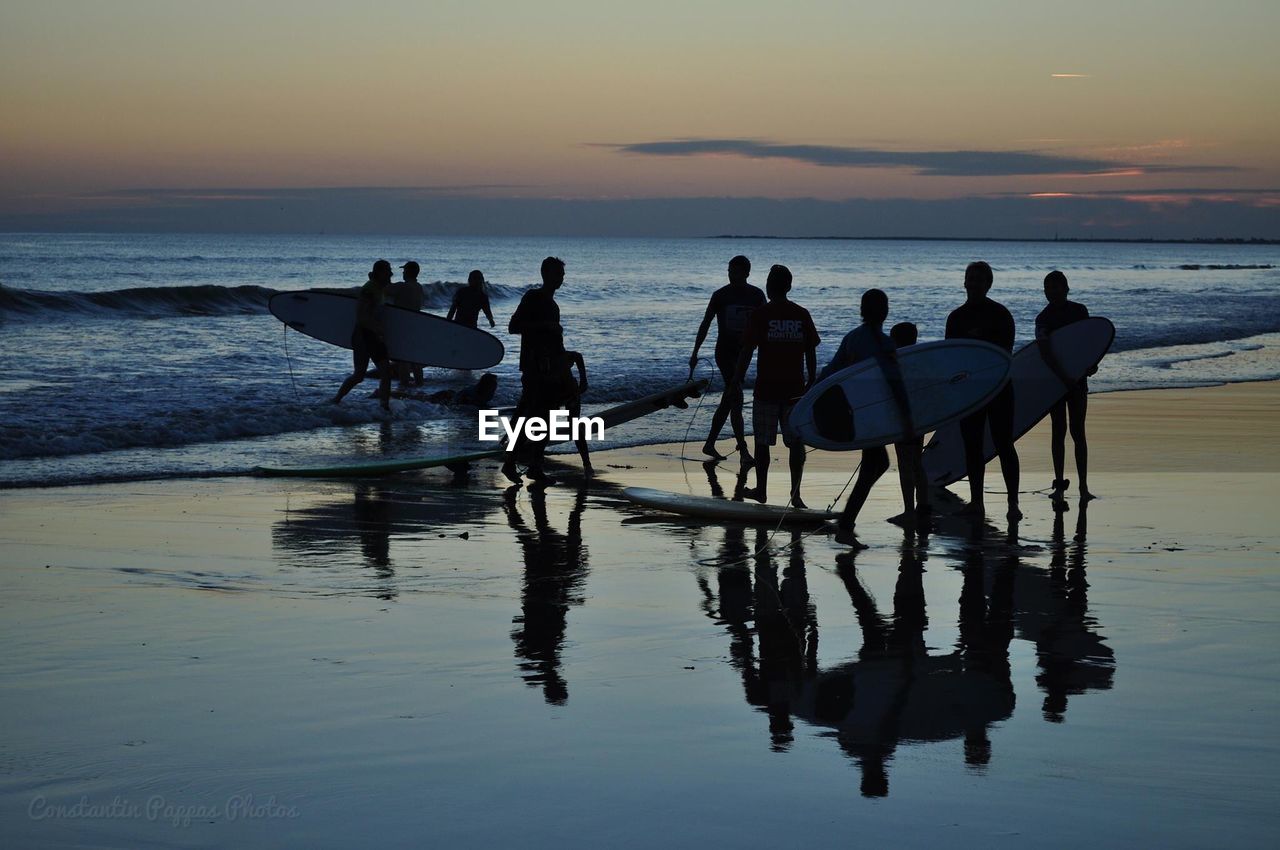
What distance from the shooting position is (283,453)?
1159cm

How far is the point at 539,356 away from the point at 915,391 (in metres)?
3.13

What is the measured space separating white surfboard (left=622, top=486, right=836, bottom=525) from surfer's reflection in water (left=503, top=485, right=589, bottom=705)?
19.4 inches

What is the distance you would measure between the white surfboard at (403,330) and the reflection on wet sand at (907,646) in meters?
8.27

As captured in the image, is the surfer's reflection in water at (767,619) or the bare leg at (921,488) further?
the bare leg at (921,488)

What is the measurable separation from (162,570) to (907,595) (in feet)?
12.6

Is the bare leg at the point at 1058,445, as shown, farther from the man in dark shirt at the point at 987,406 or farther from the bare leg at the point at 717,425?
the bare leg at the point at 717,425

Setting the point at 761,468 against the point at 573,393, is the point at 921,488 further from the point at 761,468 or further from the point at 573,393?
the point at 573,393

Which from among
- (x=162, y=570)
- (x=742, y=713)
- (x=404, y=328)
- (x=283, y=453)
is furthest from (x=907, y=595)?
(x=404, y=328)

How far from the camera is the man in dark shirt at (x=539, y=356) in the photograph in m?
9.31

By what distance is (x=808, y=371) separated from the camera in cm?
880

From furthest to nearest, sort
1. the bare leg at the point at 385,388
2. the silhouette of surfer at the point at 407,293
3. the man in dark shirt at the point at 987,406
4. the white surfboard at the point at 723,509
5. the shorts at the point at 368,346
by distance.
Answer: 1. the silhouette of surfer at the point at 407,293
2. the bare leg at the point at 385,388
3. the shorts at the point at 368,346
4. the man in dark shirt at the point at 987,406
5. the white surfboard at the point at 723,509

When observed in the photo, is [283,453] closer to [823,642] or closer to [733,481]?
[733,481]

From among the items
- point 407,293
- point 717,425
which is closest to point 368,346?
point 407,293

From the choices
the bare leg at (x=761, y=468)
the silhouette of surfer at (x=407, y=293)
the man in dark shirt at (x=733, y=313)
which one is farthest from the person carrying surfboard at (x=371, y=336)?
the bare leg at (x=761, y=468)
